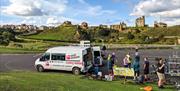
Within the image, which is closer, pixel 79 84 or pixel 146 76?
pixel 79 84

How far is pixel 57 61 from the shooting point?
1184 inches

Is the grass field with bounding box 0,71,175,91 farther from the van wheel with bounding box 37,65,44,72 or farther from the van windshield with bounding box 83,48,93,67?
the van wheel with bounding box 37,65,44,72

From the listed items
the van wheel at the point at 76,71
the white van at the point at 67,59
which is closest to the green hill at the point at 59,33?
the white van at the point at 67,59

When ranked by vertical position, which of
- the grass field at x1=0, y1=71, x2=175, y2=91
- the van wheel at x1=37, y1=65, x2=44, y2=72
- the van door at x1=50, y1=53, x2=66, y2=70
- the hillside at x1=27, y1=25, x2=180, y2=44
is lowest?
the grass field at x1=0, y1=71, x2=175, y2=91

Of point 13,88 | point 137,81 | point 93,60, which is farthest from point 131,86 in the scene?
point 93,60

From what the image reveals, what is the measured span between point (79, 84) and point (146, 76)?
500cm

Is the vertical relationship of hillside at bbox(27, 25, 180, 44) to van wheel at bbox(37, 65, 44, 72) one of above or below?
above

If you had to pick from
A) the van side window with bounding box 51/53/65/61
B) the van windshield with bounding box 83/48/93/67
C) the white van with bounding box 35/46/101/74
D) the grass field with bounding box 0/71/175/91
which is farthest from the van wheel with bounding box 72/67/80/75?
the grass field with bounding box 0/71/175/91

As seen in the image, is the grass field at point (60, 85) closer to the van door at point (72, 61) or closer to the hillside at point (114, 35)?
the van door at point (72, 61)

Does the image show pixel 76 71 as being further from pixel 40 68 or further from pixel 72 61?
pixel 40 68

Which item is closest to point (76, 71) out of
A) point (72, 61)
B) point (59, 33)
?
point (72, 61)

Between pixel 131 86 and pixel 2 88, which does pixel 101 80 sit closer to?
pixel 131 86

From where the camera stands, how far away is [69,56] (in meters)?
29.5

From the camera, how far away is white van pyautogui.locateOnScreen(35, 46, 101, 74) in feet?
95.2
